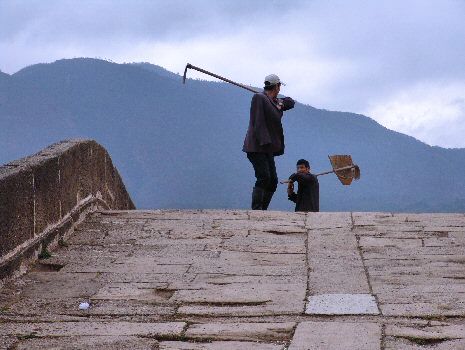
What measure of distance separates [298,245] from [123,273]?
1571 mm

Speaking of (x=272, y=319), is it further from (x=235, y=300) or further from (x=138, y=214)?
(x=138, y=214)

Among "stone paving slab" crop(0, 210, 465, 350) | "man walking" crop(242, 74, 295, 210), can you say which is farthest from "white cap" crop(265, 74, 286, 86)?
"stone paving slab" crop(0, 210, 465, 350)

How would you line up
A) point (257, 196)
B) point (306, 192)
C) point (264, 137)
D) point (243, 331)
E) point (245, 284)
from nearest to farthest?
point (243, 331)
point (245, 284)
point (264, 137)
point (257, 196)
point (306, 192)

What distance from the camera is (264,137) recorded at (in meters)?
8.79

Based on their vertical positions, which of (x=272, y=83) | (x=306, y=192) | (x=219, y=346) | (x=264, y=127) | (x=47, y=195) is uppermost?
(x=272, y=83)

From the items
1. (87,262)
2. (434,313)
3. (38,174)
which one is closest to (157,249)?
(87,262)

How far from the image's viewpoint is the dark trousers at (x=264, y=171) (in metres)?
8.86

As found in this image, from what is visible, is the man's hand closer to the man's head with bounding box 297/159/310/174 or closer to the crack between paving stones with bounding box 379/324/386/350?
the man's head with bounding box 297/159/310/174

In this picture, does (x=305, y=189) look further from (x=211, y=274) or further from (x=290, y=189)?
(x=211, y=274)

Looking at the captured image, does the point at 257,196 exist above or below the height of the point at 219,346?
above

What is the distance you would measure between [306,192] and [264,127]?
1416 millimetres

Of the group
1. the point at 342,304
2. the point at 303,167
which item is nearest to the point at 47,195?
the point at 342,304

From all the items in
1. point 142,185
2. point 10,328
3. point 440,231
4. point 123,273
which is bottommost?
point 10,328

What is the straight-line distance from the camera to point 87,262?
5.73 m
